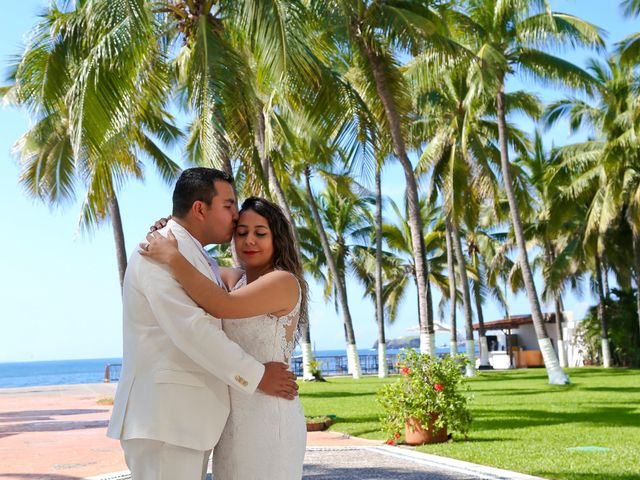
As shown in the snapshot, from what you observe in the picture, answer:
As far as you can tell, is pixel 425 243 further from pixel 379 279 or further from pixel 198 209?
pixel 198 209

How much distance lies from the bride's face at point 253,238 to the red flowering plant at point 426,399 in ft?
24.2

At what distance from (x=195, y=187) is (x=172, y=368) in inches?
30.3

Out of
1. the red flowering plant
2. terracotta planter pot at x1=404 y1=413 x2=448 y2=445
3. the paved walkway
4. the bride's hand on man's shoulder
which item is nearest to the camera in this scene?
the bride's hand on man's shoulder

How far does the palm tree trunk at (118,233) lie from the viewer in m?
19.9

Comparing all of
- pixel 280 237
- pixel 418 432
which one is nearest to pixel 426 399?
pixel 418 432

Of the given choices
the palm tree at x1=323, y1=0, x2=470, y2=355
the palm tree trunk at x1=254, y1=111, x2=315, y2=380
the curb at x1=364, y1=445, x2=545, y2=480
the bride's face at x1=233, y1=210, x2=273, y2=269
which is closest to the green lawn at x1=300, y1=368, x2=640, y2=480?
the curb at x1=364, y1=445, x2=545, y2=480

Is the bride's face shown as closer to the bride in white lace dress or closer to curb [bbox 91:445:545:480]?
the bride in white lace dress

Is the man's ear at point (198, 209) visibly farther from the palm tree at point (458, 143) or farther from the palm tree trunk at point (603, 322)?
the palm tree trunk at point (603, 322)

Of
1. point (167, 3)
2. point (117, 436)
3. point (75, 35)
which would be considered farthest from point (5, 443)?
point (117, 436)

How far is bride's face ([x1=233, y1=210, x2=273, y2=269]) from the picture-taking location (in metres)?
3.58

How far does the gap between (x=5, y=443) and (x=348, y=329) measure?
1863cm

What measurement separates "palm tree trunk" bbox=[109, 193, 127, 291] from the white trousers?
55.6 ft

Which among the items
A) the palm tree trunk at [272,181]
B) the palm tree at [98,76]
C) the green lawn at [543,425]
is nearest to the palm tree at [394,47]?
the palm tree trunk at [272,181]

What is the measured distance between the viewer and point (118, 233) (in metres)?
20.3
